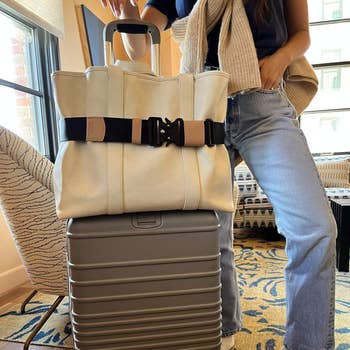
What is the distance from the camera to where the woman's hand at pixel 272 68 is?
0.69m

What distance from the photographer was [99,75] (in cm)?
53

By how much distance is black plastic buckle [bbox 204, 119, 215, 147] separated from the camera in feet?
1.83

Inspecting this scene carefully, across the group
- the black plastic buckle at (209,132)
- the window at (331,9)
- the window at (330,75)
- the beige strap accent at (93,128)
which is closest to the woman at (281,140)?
the black plastic buckle at (209,132)

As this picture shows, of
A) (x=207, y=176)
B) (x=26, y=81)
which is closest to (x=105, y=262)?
(x=207, y=176)

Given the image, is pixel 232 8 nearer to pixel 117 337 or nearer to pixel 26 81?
pixel 117 337

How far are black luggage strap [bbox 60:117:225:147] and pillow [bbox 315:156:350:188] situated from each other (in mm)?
2435

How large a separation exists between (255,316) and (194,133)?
90cm

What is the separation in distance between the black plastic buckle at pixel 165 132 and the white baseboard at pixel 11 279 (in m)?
1.35

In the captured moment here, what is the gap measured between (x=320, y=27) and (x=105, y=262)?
3763 mm

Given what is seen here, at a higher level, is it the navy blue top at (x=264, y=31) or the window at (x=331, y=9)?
the window at (x=331, y=9)

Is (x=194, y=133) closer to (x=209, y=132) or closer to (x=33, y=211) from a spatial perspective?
(x=209, y=132)

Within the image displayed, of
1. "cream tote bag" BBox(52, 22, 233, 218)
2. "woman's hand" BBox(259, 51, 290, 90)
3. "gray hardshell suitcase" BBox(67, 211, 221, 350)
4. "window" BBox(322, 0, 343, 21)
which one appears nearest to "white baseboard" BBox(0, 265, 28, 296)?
"gray hardshell suitcase" BBox(67, 211, 221, 350)

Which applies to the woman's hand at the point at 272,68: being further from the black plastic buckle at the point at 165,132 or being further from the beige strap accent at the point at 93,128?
the beige strap accent at the point at 93,128

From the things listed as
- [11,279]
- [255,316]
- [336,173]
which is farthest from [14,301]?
[336,173]
